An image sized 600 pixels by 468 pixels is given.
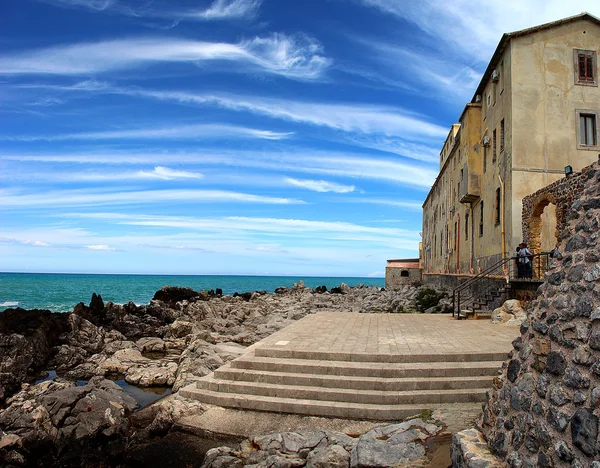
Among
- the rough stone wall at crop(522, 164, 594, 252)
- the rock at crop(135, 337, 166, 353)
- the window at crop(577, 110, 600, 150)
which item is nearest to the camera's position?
the rough stone wall at crop(522, 164, 594, 252)

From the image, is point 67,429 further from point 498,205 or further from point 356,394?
point 498,205

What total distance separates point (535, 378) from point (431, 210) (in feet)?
129

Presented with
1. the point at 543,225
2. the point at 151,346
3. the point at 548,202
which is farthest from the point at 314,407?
the point at 543,225

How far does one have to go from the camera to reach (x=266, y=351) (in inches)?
349

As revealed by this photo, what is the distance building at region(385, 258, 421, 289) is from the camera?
47906 millimetres

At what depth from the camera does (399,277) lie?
48594 millimetres

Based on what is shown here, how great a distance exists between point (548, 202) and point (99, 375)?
14.8 meters

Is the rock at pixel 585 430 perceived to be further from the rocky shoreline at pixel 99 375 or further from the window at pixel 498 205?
the window at pixel 498 205

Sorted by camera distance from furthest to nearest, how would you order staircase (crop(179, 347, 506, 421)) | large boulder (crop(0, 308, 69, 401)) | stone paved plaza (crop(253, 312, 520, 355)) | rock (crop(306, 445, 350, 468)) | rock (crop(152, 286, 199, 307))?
rock (crop(152, 286, 199, 307)) → large boulder (crop(0, 308, 69, 401)) → stone paved plaza (crop(253, 312, 520, 355)) → staircase (crop(179, 347, 506, 421)) → rock (crop(306, 445, 350, 468))

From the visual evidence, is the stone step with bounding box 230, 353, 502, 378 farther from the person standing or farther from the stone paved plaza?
the person standing

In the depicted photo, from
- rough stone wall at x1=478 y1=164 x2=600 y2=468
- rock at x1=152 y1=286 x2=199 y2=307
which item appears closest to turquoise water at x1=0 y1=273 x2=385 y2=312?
rock at x1=152 y1=286 x2=199 y2=307

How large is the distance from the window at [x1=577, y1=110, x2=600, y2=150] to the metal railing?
17.1 ft

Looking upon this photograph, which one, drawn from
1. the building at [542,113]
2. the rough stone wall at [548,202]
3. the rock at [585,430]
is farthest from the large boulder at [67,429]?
the building at [542,113]

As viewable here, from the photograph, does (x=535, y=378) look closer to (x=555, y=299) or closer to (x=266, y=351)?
(x=555, y=299)
